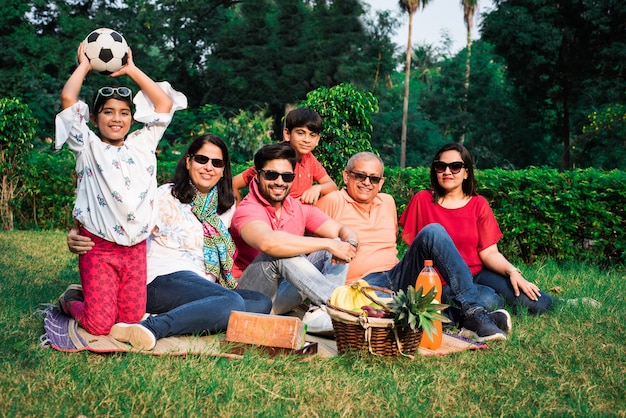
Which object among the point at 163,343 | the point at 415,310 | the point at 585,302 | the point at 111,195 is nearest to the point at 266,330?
the point at 163,343

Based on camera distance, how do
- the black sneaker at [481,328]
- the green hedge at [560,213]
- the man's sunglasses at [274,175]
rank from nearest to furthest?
the black sneaker at [481,328] → the man's sunglasses at [274,175] → the green hedge at [560,213]

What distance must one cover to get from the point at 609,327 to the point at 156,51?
38177mm

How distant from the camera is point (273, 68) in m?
36.6

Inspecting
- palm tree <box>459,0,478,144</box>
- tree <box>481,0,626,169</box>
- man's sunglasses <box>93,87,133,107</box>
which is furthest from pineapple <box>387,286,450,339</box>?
palm tree <box>459,0,478,144</box>

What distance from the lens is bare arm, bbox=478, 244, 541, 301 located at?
202 inches

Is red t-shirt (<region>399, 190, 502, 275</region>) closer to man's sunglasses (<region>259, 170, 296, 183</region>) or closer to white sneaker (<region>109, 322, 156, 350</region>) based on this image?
man's sunglasses (<region>259, 170, 296, 183</region>)

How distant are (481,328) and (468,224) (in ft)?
3.33

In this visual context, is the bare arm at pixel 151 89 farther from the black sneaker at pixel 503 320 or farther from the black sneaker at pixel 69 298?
the black sneaker at pixel 503 320

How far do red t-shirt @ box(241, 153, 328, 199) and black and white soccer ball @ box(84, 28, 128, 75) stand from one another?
1.62m

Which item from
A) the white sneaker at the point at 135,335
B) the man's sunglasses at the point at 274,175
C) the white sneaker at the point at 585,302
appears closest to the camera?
the white sneaker at the point at 135,335

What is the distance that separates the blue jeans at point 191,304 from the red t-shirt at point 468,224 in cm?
159

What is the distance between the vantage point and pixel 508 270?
517 cm

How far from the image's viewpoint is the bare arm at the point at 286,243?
450 centimetres

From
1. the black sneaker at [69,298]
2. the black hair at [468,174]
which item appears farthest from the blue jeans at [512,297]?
the black sneaker at [69,298]
